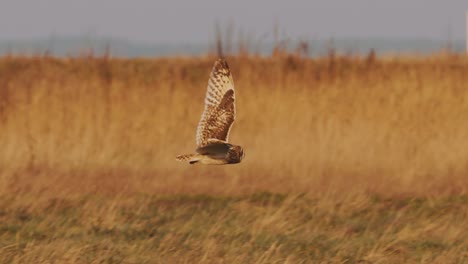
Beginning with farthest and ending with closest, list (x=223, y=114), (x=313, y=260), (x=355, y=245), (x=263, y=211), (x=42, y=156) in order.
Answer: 1. (x=42, y=156)
2. (x=263, y=211)
3. (x=355, y=245)
4. (x=313, y=260)
5. (x=223, y=114)

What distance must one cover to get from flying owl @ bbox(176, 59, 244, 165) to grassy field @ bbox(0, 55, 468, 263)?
3.18 ft

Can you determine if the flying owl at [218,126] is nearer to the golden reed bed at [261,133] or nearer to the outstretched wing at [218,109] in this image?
the outstretched wing at [218,109]

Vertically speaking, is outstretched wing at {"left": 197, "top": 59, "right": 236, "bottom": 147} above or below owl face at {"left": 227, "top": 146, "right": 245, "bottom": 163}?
above

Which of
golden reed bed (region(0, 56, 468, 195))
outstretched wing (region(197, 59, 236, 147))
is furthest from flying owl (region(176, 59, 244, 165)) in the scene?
golden reed bed (region(0, 56, 468, 195))

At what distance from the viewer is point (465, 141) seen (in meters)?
11.4

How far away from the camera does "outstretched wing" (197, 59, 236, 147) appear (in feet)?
18.1

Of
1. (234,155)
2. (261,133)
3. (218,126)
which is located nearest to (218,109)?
(218,126)

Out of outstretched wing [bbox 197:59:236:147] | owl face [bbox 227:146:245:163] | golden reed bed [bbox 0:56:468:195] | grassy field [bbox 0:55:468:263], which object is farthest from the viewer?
golden reed bed [bbox 0:56:468:195]

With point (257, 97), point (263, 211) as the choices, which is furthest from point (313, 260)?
point (257, 97)

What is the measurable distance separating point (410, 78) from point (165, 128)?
339 cm

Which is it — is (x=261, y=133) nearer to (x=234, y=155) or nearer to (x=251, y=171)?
(x=251, y=171)

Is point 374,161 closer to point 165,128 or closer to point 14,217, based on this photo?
point 165,128

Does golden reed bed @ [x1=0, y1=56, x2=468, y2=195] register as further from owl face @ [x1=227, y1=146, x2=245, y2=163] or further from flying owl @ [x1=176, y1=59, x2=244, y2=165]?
owl face @ [x1=227, y1=146, x2=245, y2=163]

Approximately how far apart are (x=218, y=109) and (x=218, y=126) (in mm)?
176
